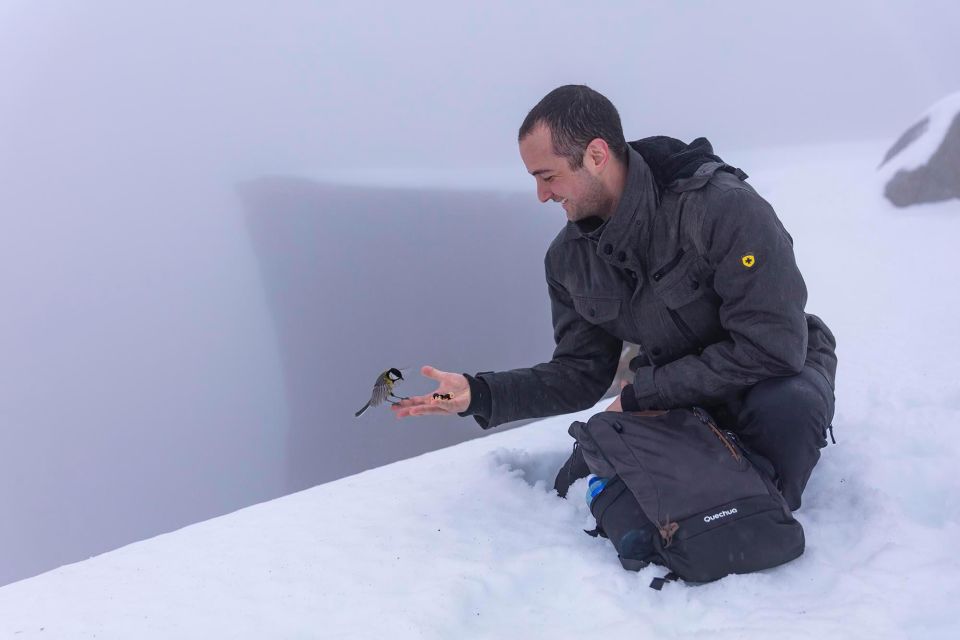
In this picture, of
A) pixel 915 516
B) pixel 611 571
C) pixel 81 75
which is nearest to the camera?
pixel 611 571

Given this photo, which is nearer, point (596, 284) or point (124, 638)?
point (124, 638)

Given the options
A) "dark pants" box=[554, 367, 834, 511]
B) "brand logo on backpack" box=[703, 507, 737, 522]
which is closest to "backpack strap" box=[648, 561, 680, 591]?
"brand logo on backpack" box=[703, 507, 737, 522]

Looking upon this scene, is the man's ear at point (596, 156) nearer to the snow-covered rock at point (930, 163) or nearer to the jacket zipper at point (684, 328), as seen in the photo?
the jacket zipper at point (684, 328)

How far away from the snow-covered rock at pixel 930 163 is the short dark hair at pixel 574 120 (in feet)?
30.3

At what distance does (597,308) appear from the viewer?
234 cm

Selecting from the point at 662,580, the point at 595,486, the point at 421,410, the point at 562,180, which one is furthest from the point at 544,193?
the point at 662,580

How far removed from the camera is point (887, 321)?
21.2 ft

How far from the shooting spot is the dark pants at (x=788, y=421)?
80.3 inches

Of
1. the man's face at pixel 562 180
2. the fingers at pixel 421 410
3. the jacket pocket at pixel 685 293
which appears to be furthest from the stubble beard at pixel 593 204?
the fingers at pixel 421 410

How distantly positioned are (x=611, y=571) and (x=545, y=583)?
0.64 ft

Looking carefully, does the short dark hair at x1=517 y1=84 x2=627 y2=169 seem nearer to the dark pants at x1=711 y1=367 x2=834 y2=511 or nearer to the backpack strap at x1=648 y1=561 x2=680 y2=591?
the dark pants at x1=711 y1=367 x2=834 y2=511

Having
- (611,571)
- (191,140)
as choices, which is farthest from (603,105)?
(191,140)

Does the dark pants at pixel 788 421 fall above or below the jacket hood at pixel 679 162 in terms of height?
below

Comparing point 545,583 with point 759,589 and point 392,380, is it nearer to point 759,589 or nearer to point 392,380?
point 759,589
